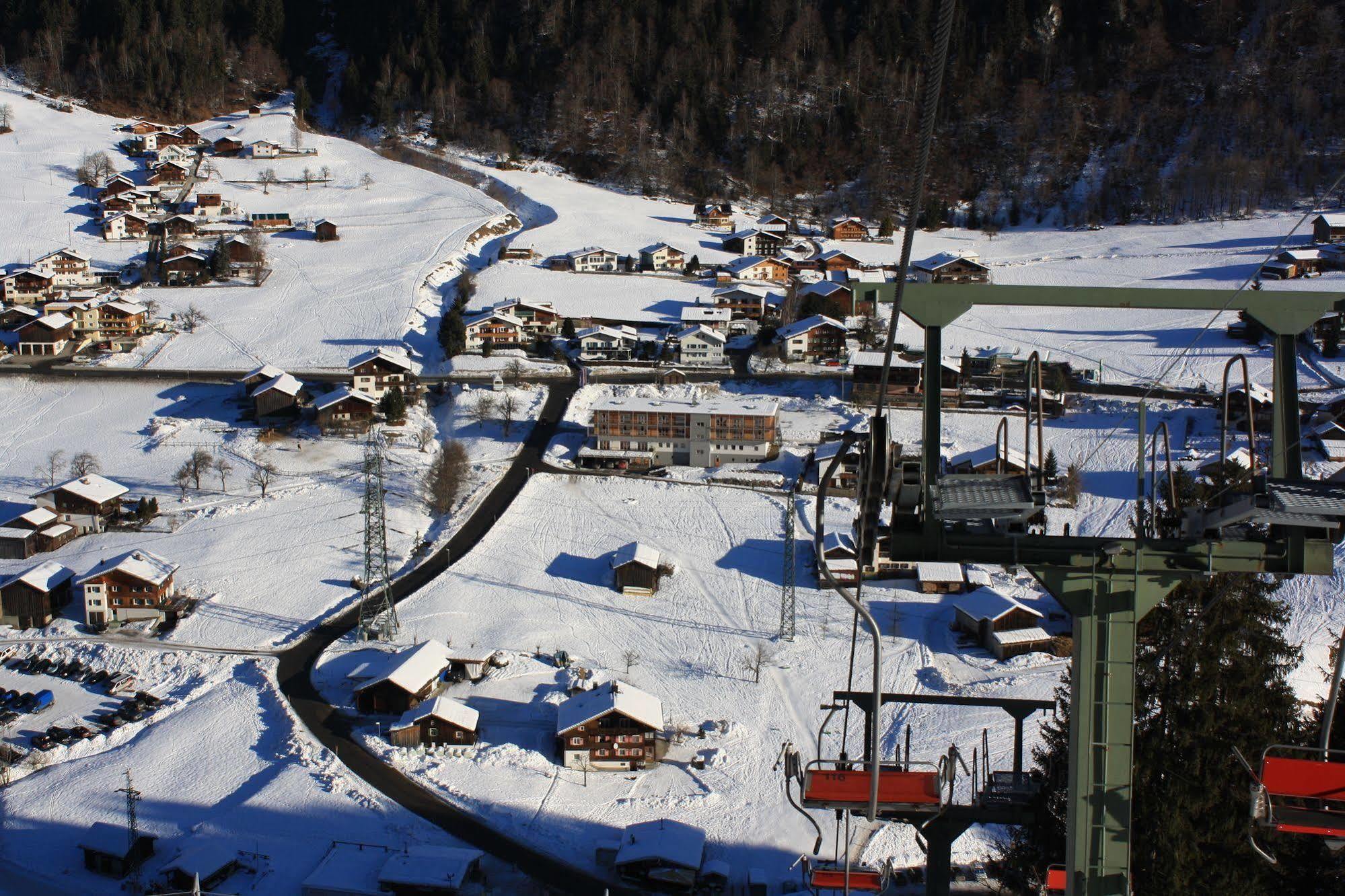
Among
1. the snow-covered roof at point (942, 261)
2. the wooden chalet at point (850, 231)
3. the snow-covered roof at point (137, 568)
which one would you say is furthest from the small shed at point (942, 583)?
the wooden chalet at point (850, 231)

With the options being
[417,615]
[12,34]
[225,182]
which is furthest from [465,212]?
[12,34]

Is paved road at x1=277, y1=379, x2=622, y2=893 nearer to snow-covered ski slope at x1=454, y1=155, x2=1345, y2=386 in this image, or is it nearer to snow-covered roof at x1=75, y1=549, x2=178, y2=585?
snow-covered roof at x1=75, y1=549, x2=178, y2=585

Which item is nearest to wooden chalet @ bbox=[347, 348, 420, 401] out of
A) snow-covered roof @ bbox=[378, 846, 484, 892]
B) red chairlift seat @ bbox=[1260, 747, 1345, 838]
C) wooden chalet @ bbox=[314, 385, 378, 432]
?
wooden chalet @ bbox=[314, 385, 378, 432]

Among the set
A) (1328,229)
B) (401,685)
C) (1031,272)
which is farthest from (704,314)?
(1328,229)

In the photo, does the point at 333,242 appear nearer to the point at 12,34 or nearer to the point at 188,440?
the point at 188,440

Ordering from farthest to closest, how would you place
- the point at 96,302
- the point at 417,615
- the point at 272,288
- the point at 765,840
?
1. the point at 272,288
2. the point at 96,302
3. the point at 417,615
4. the point at 765,840

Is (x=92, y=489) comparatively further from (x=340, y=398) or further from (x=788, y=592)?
(x=788, y=592)
